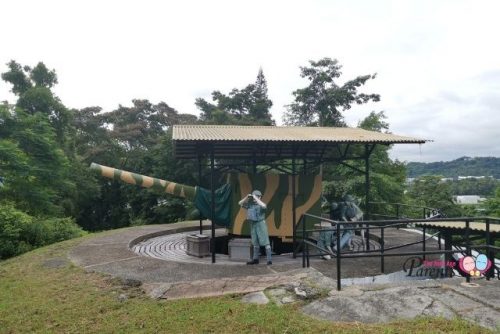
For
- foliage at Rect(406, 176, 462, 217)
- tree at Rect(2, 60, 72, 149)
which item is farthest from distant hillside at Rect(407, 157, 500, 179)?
tree at Rect(2, 60, 72, 149)

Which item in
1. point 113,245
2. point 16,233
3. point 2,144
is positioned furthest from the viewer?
point 2,144

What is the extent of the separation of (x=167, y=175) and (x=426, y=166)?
250 feet

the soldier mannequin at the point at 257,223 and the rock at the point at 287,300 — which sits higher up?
the soldier mannequin at the point at 257,223

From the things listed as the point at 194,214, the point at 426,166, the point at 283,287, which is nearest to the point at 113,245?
the point at 283,287

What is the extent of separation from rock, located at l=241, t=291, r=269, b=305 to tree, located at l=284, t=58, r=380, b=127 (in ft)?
71.6

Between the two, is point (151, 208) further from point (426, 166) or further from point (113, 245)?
point (426, 166)

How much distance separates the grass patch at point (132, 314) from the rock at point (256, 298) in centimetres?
11

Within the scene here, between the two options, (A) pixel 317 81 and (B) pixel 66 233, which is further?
(A) pixel 317 81

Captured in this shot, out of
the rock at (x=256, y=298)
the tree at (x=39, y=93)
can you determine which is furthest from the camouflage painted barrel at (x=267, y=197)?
the tree at (x=39, y=93)

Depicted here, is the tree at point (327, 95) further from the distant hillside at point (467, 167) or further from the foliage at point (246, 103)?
the distant hillside at point (467, 167)

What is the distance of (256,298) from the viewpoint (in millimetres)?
5703

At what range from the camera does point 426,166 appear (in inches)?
3548

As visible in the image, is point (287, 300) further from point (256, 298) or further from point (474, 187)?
point (474, 187)

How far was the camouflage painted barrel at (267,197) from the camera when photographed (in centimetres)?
1078
